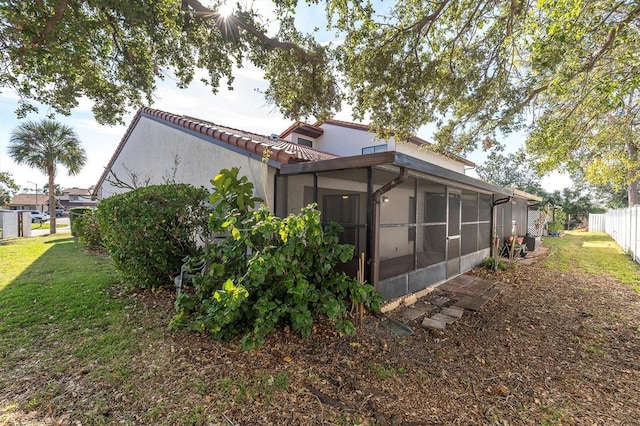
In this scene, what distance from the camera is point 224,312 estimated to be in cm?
328

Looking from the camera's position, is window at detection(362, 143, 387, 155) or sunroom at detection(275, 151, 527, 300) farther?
window at detection(362, 143, 387, 155)

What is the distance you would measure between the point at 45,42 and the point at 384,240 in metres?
5.67

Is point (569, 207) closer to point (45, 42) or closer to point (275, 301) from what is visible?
point (275, 301)

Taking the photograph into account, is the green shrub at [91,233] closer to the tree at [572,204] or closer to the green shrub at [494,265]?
the green shrub at [494,265]

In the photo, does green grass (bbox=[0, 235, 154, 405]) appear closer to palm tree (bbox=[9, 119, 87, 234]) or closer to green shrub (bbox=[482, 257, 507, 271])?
green shrub (bbox=[482, 257, 507, 271])

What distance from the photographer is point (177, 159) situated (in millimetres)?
7762

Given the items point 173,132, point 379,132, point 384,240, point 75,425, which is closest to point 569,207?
point 379,132

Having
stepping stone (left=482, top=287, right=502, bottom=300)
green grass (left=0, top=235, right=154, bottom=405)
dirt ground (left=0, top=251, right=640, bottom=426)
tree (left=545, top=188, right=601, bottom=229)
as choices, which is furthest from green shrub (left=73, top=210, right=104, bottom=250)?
tree (left=545, top=188, right=601, bottom=229)

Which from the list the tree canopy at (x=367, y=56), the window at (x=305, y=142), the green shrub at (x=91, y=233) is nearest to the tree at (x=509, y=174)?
the window at (x=305, y=142)

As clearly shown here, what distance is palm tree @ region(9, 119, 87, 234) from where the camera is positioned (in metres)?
15.9

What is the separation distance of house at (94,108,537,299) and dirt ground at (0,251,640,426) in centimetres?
134

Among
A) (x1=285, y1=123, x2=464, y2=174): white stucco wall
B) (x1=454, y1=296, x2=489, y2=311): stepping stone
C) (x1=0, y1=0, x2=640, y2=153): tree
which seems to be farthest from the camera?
(x1=285, y1=123, x2=464, y2=174): white stucco wall

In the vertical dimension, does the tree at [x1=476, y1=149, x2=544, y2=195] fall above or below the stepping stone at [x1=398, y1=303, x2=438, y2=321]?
above

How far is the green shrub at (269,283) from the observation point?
3.29 metres
